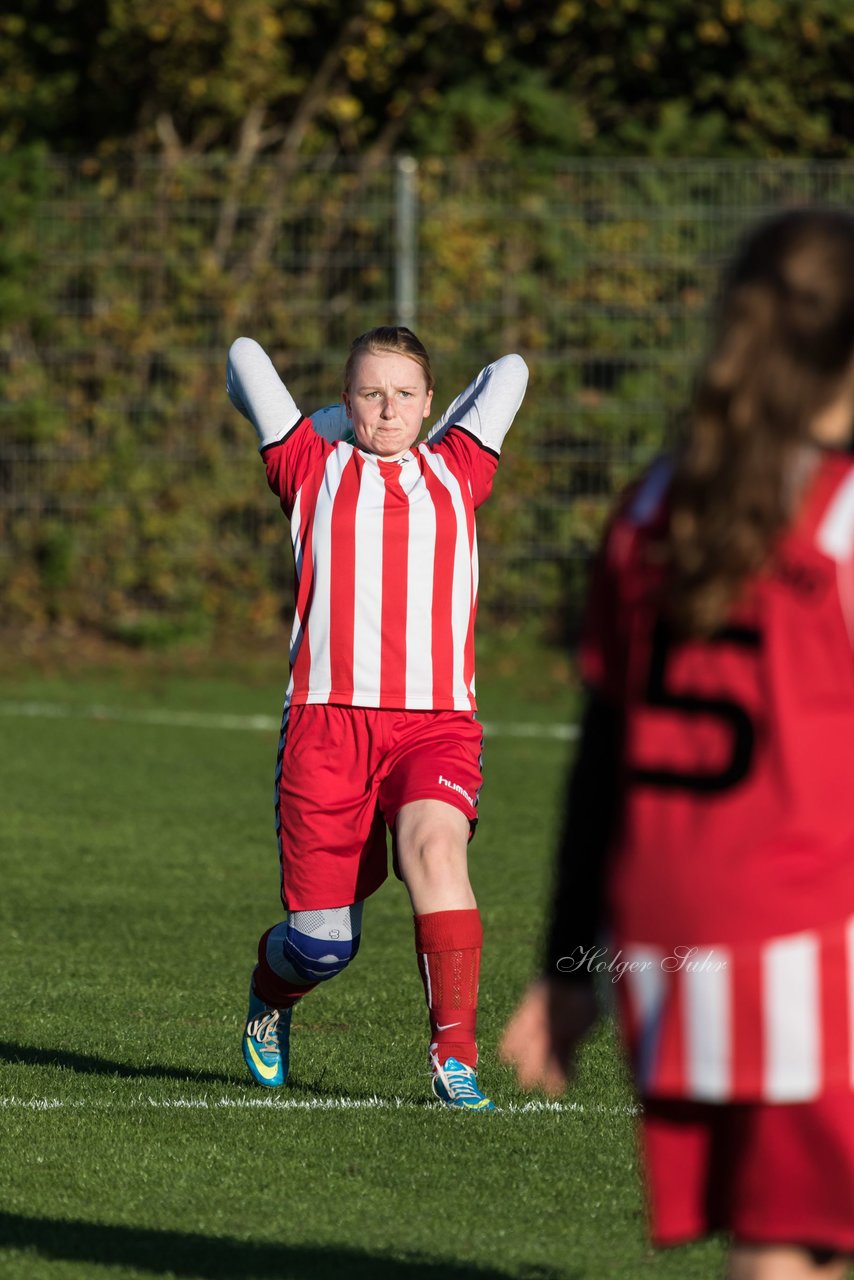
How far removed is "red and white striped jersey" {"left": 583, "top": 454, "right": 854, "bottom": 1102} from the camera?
92.1 inches

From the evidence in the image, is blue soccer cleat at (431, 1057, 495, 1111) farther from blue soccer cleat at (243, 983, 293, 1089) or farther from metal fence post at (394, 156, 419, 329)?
metal fence post at (394, 156, 419, 329)

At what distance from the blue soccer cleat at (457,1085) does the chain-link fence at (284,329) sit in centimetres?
881

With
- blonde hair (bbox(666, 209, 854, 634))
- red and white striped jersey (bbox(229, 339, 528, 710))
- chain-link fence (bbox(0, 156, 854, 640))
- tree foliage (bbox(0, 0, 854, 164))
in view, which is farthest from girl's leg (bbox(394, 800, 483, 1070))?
tree foliage (bbox(0, 0, 854, 164))

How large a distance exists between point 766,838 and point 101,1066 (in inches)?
130

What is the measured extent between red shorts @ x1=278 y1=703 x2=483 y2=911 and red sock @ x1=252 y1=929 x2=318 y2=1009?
0.24 metres

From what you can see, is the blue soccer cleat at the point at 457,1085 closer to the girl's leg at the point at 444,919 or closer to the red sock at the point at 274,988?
the girl's leg at the point at 444,919

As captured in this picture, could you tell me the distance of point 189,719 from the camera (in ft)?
38.5

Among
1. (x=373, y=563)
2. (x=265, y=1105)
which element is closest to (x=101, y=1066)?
(x=265, y=1105)

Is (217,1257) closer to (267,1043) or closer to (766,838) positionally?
(267,1043)

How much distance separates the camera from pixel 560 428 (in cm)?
1355

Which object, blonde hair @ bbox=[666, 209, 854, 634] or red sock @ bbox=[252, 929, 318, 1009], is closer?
blonde hair @ bbox=[666, 209, 854, 634]

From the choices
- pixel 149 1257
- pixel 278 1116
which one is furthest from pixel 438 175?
pixel 149 1257

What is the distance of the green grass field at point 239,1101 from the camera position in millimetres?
3928

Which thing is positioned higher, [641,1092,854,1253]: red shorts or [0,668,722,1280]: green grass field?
[641,1092,854,1253]: red shorts
